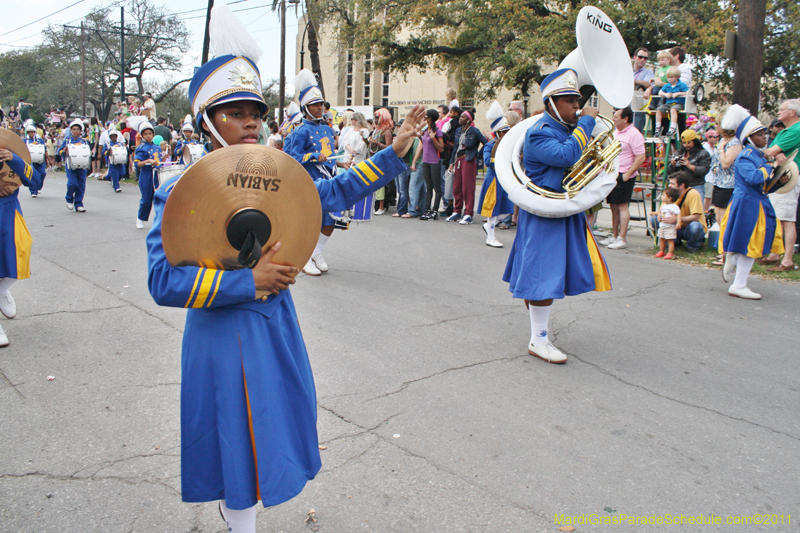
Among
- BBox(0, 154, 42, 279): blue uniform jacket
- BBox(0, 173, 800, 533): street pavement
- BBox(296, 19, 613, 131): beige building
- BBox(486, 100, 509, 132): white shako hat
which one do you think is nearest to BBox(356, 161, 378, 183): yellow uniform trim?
BBox(0, 173, 800, 533): street pavement

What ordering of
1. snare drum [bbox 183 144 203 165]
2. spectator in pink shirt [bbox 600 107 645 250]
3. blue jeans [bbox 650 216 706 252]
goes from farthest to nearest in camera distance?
spectator in pink shirt [bbox 600 107 645 250], blue jeans [bbox 650 216 706 252], snare drum [bbox 183 144 203 165]

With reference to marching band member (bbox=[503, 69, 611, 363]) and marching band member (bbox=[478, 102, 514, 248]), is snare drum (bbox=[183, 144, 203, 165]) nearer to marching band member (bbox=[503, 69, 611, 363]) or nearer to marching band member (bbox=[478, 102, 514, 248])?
marching band member (bbox=[503, 69, 611, 363])

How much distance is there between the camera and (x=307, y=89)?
6824 millimetres

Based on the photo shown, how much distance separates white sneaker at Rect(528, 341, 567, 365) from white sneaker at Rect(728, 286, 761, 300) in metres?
2.98

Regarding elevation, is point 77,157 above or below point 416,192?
above

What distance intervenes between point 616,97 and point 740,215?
2.79 m

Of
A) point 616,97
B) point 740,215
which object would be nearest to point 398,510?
point 616,97

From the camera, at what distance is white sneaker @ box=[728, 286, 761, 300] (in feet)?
20.3

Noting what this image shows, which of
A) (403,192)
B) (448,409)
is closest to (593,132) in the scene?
(448,409)

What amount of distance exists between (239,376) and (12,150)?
152 inches

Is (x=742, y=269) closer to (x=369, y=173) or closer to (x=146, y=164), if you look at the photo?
(x=369, y=173)

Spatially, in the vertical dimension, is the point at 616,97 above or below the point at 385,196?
above

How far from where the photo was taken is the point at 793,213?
7262mm

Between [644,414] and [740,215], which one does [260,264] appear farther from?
[740,215]
